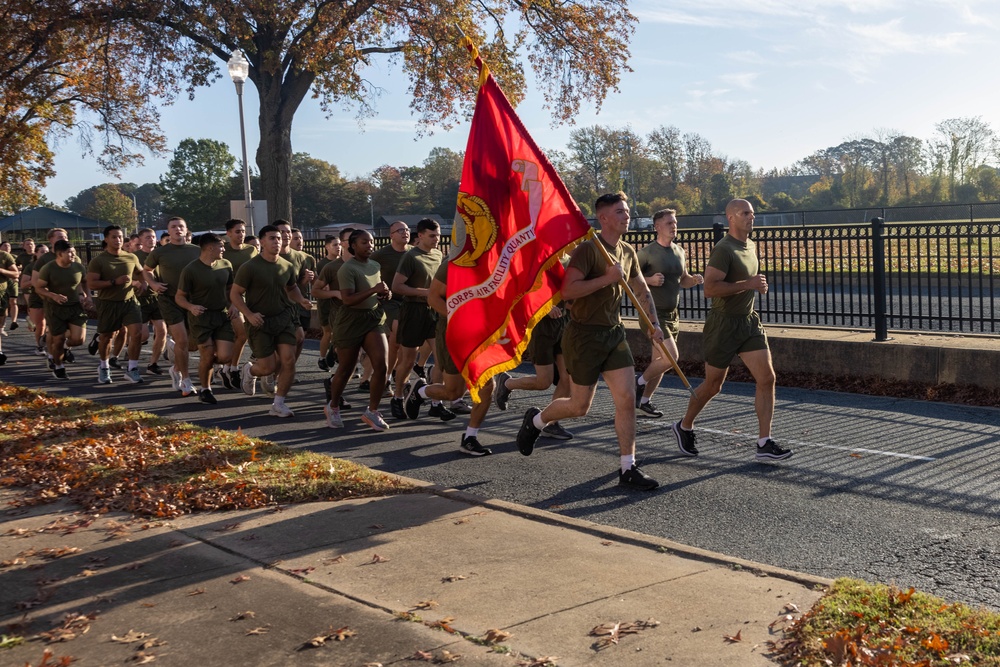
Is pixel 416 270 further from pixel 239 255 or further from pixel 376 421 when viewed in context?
pixel 239 255

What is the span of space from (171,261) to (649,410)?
21.4 feet

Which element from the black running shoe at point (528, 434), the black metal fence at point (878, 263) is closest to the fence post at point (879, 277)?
the black metal fence at point (878, 263)

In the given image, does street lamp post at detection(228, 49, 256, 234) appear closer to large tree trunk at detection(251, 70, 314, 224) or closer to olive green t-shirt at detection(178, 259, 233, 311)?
large tree trunk at detection(251, 70, 314, 224)

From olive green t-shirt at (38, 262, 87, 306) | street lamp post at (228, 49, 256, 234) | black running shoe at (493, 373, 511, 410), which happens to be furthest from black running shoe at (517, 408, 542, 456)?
street lamp post at (228, 49, 256, 234)

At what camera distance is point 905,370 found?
1163cm

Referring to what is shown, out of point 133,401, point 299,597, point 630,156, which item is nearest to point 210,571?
point 299,597

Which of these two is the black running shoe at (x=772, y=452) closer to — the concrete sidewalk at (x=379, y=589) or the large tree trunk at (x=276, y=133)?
the concrete sidewalk at (x=379, y=589)

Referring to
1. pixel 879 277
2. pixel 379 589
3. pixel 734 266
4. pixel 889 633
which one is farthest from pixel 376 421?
pixel 889 633

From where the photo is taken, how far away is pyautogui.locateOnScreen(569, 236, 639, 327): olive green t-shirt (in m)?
7.43

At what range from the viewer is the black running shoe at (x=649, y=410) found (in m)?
10.6

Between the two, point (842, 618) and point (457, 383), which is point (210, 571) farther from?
point (457, 383)

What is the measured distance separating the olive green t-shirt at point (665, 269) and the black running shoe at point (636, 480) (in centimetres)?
322

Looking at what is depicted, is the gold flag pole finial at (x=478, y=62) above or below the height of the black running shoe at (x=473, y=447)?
above

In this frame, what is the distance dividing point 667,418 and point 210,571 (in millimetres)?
5783
